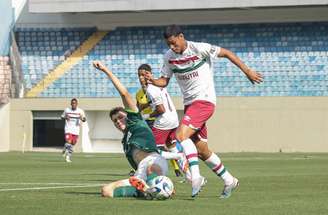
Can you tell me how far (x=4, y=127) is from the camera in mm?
41406

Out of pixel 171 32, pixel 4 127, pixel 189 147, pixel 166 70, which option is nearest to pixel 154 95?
pixel 166 70

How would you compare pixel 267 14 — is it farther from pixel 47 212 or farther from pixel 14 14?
pixel 47 212

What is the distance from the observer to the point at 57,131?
43.8 metres

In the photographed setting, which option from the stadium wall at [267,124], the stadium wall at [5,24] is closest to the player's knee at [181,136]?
the stadium wall at [267,124]

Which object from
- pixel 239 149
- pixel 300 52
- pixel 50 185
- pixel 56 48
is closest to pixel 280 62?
pixel 300 52

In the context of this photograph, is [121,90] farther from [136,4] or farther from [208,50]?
[136,4]

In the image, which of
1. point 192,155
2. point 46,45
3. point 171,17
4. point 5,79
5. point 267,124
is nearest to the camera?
point 192,155

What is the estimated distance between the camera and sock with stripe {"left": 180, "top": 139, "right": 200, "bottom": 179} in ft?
37.1

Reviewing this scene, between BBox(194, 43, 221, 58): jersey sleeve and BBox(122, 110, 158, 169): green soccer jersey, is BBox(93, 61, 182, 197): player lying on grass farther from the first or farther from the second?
BBox(194, 43, 221, 58): jersey sleeve

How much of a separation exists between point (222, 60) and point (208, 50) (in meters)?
29.7

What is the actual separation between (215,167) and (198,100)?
2.84 feet

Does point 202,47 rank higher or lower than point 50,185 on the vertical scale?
higher

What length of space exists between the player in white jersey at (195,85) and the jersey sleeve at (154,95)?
15.2 feet

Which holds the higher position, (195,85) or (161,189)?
(195,85)
